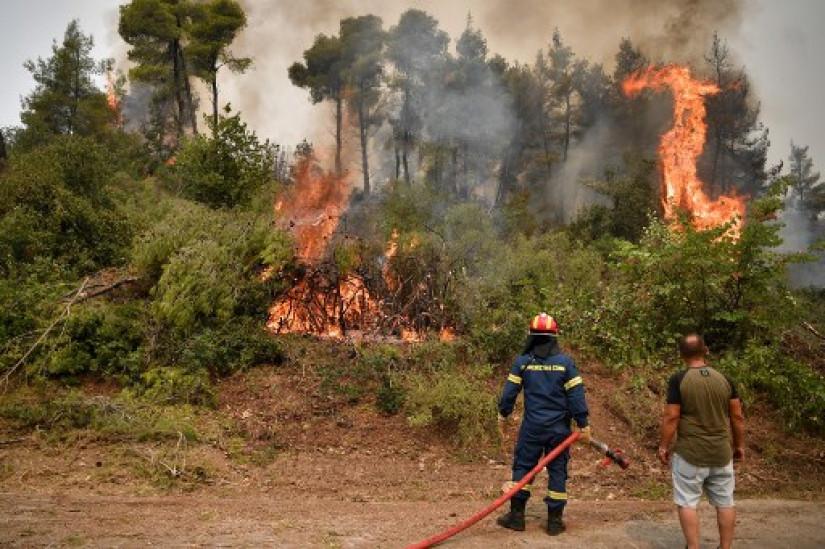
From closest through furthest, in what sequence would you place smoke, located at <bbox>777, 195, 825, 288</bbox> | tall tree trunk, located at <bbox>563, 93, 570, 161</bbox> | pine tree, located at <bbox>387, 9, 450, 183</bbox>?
smoke, located at <bbox>777, 195, 825, 288</bbox>, pine tree, located at <bbox>387, 9, 450, 183</bbox>, tall tree trunk, located at <bbox>563, 93, 570, 161</bbox>

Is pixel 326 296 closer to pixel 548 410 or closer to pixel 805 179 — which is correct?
pixel 548 410

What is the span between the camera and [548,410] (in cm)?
546

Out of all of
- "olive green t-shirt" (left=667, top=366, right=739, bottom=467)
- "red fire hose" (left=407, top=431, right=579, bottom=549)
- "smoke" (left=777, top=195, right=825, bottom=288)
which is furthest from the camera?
"smoke" (left=777, top=195, right=825, bottom=288)

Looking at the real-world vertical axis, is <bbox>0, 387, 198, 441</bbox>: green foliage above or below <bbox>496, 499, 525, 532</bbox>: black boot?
above

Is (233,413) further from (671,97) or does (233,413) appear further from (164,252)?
(671,97)

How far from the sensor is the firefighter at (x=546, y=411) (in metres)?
5.43

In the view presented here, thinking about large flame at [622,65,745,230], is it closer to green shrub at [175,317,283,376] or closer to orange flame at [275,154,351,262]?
orange flame at [275,154,351,262]

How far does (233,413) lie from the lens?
28.0 feet

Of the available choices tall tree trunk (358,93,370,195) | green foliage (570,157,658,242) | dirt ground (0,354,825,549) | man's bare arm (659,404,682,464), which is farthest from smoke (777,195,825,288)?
man's bare arm (659,404,682,464)

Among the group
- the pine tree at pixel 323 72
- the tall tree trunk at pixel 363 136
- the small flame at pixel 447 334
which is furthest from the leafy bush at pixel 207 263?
the pine tree at pixel 323 72

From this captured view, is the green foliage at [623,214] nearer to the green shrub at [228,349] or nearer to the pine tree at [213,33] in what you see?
the green shrub at [228,349]

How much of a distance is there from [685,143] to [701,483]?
102 feet

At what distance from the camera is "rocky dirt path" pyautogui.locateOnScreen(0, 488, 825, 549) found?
5012 millimetres

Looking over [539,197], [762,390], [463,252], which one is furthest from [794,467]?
[539,197]
